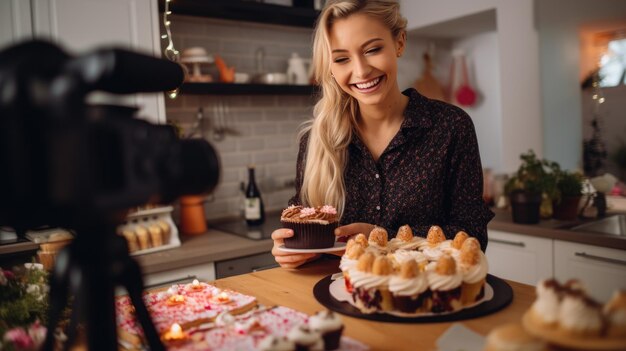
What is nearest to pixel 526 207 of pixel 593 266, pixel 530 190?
pixel 530 190

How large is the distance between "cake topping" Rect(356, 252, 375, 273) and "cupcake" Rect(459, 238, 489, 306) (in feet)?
0.68

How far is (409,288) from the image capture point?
120 cm

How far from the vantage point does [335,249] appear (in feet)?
5.15

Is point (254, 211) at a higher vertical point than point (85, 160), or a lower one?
lower

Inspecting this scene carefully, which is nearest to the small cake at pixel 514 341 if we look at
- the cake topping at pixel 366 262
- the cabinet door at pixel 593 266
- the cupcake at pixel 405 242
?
the cake topping at pixel 366 262

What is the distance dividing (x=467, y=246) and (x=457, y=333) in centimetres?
27

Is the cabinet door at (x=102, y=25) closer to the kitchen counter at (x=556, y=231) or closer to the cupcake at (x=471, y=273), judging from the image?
the cupcake at (x=471, y=273)

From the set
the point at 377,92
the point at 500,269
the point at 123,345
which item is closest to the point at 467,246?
the point at 377,92

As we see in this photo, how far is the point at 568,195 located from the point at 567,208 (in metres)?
0.07

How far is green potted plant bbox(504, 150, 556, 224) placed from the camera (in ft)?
9.29

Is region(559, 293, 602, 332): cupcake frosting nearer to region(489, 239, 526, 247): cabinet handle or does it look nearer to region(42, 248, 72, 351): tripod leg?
region(42, 248, 72, 351): tripod leg

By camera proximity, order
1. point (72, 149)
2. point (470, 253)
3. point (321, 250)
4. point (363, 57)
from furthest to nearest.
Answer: point (363, 57)
point (321, 250)
point (470, 253)
point (72, 149)

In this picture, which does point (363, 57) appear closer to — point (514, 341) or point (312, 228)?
point (312, 228)

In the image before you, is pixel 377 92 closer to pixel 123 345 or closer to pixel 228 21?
pixel 123 345
